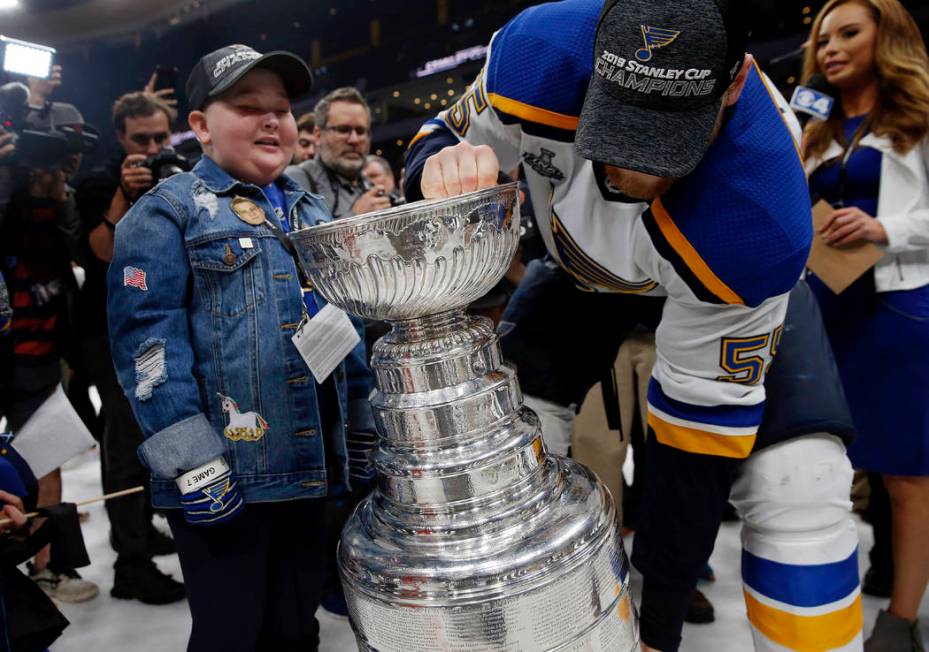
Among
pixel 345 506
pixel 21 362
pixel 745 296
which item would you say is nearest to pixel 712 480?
pixel 745 296

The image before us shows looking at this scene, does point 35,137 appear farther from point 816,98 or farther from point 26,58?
point 816,98

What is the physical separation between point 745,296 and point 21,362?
5.85 feet

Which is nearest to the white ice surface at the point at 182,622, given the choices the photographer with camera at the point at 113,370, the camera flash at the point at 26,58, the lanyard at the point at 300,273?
the photographer with camera at the point at 113,370

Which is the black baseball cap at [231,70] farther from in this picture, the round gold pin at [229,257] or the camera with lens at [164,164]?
the camera with lens at [164,164]

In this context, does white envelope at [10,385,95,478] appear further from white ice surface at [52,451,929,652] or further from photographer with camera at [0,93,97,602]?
white ice surface at [52,451,929,652]

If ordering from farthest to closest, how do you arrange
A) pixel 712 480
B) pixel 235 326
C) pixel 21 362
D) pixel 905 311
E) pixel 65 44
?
Result: pixel 65 44, pixel 21 362, pixel 905 311, pixel 235 326, pixel 712 480

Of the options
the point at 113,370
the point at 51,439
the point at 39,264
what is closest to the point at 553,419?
the point at 51,439

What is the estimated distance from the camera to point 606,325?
1164 mm

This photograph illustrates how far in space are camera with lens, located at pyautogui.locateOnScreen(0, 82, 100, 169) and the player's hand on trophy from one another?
1605 mm

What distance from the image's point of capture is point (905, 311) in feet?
4.72

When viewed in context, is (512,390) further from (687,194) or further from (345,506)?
(345,506)

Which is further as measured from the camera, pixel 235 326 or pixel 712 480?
pixel 235 326

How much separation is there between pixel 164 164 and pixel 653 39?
4.61 ft

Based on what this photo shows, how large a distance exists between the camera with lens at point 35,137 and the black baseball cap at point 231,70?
1.00 meters
